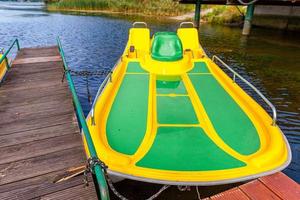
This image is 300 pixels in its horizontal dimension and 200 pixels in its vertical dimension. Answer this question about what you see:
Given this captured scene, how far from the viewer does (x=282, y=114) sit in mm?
9531

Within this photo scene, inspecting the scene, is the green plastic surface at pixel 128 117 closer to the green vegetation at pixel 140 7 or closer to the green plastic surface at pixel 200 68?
the green plastic surface at pixel 200 68

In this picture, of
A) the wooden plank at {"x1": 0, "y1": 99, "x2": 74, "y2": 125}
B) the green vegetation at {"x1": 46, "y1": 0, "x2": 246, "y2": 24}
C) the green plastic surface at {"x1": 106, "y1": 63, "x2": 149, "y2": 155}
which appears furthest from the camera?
the green vegetation at {"x1": 46, "y1": 0, "x2": 246, "y2": 24}

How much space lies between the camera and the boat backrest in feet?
37.6

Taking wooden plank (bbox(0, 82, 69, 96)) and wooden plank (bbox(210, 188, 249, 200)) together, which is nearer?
wooden plank (bbox(210, 188, 249, 200))

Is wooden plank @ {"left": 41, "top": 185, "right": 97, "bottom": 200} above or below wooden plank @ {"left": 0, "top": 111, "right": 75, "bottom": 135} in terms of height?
below

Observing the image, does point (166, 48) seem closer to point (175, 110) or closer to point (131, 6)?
point (175, 110)

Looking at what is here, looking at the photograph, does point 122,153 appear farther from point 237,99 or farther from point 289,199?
point 237,99

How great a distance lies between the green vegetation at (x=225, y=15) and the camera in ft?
115

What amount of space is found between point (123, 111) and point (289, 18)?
28763 millimetres

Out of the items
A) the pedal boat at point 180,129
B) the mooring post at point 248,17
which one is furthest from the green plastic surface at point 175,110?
the mooring post at point 248,17

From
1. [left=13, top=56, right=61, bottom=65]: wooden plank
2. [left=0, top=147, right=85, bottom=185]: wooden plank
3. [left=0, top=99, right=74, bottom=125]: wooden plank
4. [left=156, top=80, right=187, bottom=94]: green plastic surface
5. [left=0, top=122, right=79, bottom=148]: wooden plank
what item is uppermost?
[left=156, top=80, right=187, bottom=94]: green plastic surface

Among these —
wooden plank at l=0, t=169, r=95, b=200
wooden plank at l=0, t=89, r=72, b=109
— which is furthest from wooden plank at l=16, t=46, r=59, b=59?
wooden plank at l=0, t=169, r=95, b=200

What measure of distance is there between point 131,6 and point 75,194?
4468 centimetres

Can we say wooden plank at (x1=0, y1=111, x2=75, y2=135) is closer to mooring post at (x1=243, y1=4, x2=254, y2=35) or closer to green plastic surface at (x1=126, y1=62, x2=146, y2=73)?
green plastic surface at (x1=126, y1=62, x2=146, y2=73)
